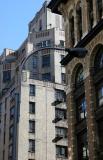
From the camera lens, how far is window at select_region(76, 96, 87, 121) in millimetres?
37469

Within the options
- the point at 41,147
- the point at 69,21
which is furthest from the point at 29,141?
the point at 69,21

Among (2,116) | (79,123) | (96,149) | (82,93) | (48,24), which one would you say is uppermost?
(48,24)

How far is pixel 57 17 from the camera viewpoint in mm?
99688

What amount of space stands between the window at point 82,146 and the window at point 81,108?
1.53m

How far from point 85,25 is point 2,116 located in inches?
1760

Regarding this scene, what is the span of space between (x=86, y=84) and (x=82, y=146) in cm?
506

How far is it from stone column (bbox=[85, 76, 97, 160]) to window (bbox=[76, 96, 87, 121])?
1495 mm

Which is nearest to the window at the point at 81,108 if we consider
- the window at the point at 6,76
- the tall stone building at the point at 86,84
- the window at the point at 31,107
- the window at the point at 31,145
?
the tall stone building at the point at 86,84

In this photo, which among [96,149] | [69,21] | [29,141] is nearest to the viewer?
[96,149]

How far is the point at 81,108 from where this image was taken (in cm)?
3800

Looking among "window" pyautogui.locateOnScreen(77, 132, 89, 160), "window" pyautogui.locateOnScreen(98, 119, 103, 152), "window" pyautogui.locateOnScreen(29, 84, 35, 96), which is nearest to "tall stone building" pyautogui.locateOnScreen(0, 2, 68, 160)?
"window" pyautogui.locateOnScreen(29, 84, 35, 96)

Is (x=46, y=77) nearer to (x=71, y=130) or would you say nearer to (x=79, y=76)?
(x=79, y=76)

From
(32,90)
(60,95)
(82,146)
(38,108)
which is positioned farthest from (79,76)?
(60,95)

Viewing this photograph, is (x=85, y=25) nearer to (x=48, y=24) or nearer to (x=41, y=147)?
(x=41, y=147)
